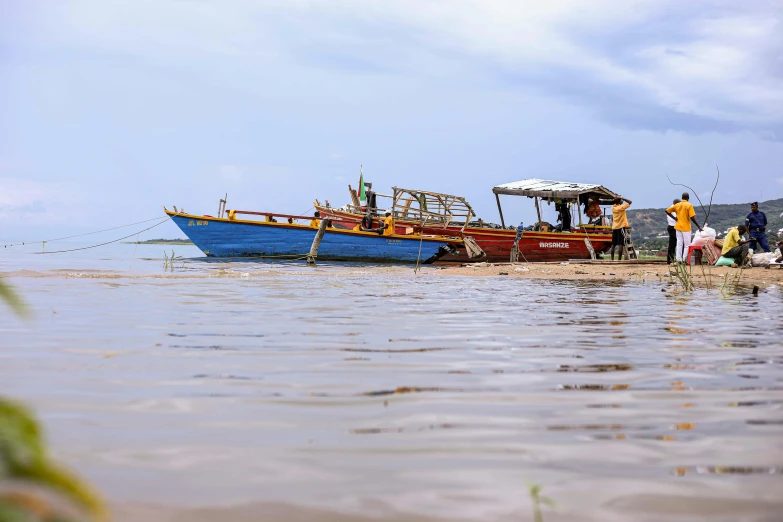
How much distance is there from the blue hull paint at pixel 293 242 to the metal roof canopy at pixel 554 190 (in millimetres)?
3182

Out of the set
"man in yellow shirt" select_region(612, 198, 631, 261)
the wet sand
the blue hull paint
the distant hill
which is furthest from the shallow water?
the distant hill

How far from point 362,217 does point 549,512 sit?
2673 centimetres

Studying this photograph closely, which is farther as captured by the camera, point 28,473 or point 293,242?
point 293,242

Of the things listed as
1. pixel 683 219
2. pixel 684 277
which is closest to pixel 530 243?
pixel 683 219

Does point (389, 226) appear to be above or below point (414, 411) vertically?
above

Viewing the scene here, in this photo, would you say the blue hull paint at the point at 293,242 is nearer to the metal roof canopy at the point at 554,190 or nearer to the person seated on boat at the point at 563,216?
the metal roof canopy at the point at 554,190

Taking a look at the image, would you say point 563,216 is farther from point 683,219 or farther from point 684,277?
point 684,277

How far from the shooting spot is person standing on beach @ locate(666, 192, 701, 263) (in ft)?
54.4

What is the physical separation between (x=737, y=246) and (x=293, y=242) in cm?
1459

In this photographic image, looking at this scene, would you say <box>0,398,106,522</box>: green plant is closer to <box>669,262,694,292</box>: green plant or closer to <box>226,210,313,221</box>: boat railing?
<box>669,262,694,292</box>: green plant

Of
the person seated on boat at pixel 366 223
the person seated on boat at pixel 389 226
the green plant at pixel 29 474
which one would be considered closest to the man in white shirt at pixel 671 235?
the person seated on boat at pixel 389 226

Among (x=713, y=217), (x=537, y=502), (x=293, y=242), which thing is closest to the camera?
(x=537, y=502)

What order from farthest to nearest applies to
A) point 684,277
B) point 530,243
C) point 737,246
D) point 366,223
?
point 530,243
point 366,223
point 737,246
point 684,277

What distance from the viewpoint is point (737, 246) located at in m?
16.5
